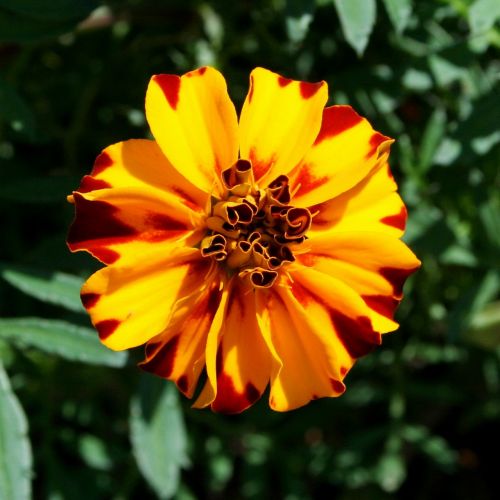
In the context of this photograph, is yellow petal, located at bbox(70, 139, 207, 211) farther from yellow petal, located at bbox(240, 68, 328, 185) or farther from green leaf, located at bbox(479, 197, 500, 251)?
green leaf, located at bbox(479, 197, 500, 251)

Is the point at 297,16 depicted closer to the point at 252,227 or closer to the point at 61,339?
the point at 252,227

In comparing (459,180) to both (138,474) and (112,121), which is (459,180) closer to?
(112,121)

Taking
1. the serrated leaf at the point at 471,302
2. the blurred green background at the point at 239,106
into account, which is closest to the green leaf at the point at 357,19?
the blurred green background at the point at 239,106

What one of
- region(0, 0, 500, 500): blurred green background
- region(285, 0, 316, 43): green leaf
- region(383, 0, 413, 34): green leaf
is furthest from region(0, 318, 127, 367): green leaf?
region(383, 0, 413, 34): green leaf

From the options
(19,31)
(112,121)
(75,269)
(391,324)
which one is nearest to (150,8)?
(112,121)

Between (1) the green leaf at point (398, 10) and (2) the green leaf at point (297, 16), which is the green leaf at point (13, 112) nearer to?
(2) the green leaf at point (297, 16)
